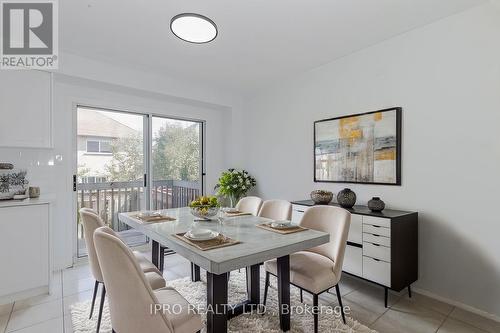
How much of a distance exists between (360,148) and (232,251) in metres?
2.22

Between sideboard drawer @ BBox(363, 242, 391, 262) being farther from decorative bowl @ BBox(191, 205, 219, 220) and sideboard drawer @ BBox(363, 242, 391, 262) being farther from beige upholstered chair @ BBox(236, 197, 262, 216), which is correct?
decorative bowl @ BBox(191, 205, 219, 220)

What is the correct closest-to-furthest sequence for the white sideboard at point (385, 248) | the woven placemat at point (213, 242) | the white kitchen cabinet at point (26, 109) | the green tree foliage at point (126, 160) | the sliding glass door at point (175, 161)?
the woven placemat at point (213, 242) → the white sideboard at point (385, 248) → the white kitchen cabinet at point (26, 109) → the green tree foliage at point (126, 160) → the sliding glass door at point (175, 161)

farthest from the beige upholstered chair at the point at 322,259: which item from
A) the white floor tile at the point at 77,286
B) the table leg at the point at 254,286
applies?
the white floor tile at the point at 77,286

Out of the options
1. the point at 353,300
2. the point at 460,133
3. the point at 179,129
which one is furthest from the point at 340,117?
the point at 179,129

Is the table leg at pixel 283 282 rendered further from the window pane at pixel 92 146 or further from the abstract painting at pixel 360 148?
the window pane at pixel 92 146

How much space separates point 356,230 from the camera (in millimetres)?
2658

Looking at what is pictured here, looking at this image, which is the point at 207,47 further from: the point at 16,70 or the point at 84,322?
the point at 84,322

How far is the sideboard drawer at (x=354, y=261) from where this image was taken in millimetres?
2623

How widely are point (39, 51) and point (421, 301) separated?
Result: 478cm

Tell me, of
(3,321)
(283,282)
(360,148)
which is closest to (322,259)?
(283,282)

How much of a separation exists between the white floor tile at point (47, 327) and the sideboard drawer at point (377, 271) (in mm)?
2701

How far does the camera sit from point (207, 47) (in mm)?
3055

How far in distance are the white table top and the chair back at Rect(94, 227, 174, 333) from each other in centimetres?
32

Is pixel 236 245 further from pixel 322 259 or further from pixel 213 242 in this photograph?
pixel 322 259
